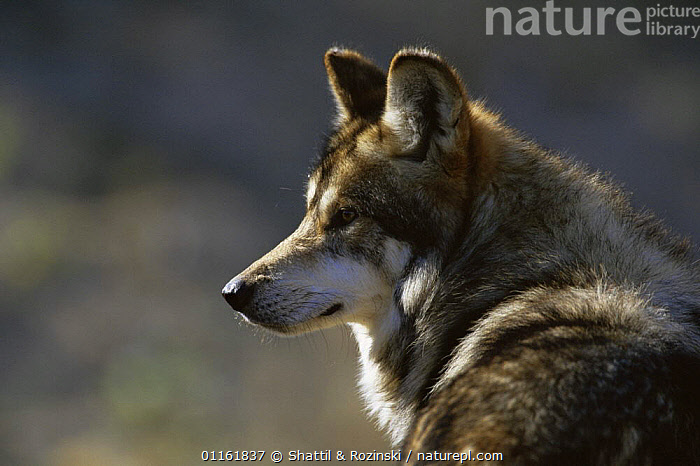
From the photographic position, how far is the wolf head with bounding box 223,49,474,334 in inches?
153

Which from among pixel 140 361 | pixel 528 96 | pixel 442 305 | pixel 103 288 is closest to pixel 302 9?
pixel 528 96

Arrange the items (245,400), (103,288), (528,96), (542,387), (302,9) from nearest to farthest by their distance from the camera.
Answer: (542,387) < (245,400) < (103,288) < (528,96) < (302,9)

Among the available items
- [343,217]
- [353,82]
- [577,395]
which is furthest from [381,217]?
[577,395]

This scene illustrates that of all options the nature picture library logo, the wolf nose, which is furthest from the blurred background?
the wolf nose

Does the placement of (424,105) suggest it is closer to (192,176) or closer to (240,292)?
Answer: (240,292)

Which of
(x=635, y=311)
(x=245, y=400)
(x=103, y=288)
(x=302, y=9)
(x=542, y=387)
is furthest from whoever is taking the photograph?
(x=302, y=9)

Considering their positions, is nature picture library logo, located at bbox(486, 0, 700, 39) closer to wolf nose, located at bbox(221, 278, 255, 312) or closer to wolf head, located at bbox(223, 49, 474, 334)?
wolf head, located at bbox(223, 49, 474, 334)

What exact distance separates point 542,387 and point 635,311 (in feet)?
2.29

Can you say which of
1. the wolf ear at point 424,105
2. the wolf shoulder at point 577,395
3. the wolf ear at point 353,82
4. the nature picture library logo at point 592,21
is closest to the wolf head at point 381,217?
the wolf ear at point 424,105

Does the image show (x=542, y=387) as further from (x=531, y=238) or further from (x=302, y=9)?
(x=302, y=9)

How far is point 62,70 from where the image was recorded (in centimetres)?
1264

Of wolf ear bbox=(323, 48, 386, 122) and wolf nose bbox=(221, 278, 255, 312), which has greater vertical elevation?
wolf ear bbox=(323, 48, 386, 122)

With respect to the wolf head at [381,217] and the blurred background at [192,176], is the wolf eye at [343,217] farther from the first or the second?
the blurred background at [192,176]

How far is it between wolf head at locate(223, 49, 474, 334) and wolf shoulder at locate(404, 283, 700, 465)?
0.89 metres
